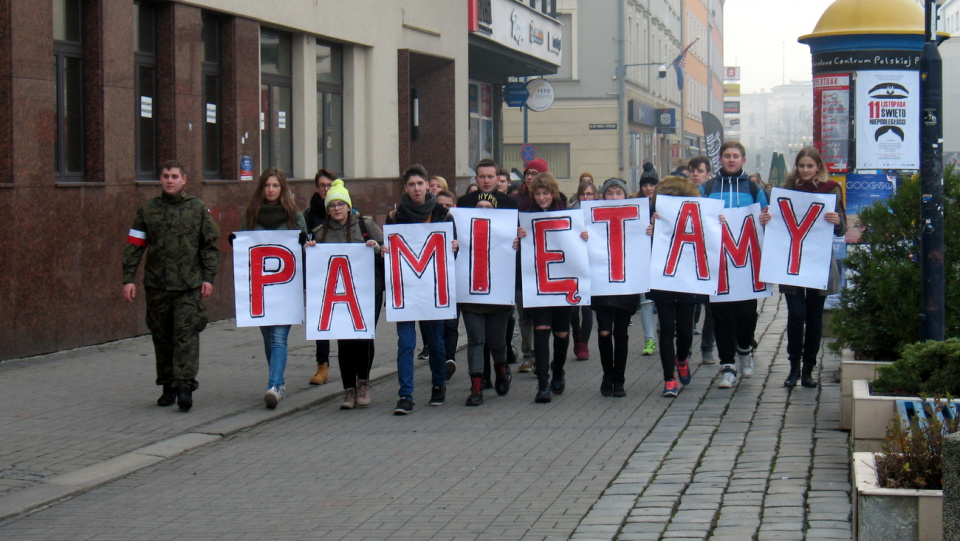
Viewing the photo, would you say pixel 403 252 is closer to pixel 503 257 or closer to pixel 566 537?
pixel 503 257

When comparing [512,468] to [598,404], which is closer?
[512,468]

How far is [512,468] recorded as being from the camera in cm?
714

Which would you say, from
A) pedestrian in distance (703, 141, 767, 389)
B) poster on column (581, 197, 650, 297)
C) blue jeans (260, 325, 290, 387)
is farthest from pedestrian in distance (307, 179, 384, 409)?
pedestrian in distance (703, 141, 767, 389)

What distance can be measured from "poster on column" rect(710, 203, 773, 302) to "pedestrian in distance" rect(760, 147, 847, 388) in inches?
8.5

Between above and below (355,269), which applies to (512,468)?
below

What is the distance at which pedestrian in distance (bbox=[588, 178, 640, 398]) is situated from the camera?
9.52 meters

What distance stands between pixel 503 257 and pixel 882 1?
5909 mm

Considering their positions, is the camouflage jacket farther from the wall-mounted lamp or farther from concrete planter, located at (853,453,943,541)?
the wall-mounted lamp

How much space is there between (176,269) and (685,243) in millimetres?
4036

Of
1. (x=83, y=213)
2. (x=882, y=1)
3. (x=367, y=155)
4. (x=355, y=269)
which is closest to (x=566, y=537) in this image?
(x=355, y=269)

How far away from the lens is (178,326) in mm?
9039

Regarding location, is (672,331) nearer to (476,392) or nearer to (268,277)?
(476,392)

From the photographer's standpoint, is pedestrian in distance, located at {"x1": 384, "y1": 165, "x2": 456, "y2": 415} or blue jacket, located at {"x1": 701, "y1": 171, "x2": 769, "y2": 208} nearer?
pedestrian in distance, located at {"x1": 384, "y1": 165, "x2": 456, "y2": 415}

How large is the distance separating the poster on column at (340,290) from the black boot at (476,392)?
2.87 ft
